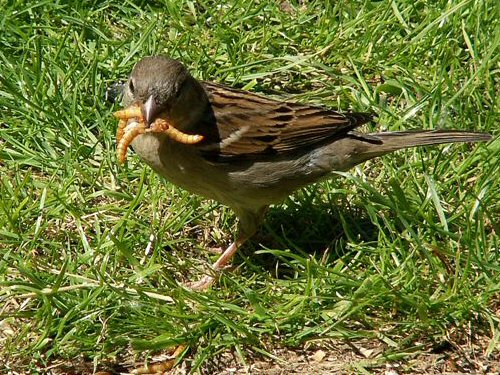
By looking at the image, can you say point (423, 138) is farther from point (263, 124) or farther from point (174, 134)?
point (174, 134)

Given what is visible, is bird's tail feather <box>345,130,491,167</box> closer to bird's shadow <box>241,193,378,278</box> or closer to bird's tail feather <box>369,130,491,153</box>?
bird's tail feather <box>369,130,491,153</box>

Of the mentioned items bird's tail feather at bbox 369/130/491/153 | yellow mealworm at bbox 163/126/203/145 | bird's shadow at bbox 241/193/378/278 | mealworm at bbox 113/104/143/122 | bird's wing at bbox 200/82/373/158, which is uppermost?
mealworm at bbox 113/104/143/122

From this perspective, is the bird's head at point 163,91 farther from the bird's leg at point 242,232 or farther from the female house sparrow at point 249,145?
the bird's leg at point 242,232

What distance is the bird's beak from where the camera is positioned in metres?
4.52

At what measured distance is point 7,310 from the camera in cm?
459

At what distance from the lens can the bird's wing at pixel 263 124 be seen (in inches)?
195

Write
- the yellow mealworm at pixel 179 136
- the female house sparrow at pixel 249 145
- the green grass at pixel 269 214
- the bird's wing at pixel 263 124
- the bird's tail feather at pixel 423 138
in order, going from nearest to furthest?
the green grass at pixel 269 214 → the yellow mealworm at pixel 179 136 → the female house sparrow at pixel 249 145 → the bird's wing at pixel 263 124 → the bird's tail feather at pixel 423 138

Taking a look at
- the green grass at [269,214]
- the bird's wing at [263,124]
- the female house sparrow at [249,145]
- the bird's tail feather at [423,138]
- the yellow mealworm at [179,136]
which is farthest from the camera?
the bird's tail feather at [423,138]

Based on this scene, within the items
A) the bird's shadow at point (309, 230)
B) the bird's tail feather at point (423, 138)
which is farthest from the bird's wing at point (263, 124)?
the bird's shadow at point (309, 230)

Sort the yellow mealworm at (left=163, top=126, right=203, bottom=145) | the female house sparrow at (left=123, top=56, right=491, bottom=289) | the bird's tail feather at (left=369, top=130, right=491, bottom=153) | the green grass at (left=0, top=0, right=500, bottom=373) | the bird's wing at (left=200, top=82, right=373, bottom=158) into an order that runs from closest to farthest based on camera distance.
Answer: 1. the green grass at (left=0, top=0, right=500, bottom=373)
2. the yellow mealworm at (left=163, top=126, right=203, bottom=145)
3. the female house sparrow at (left=123, top=56, right=491, bottom=289)
4. the bird's wing at (left=200, top=82, right=373, bottom=158)
5. the bird's tail feather at (left=369, top=130, right=491, bottom=153)

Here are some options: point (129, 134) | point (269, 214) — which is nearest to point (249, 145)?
point (269, 214)

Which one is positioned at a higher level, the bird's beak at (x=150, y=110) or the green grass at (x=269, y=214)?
the bird's beak at (x=150, y=110)

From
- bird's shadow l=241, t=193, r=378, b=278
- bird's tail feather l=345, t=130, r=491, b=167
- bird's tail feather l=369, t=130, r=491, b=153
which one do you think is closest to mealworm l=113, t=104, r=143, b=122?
bird's shadow l=241, t=193, r=378, b=278

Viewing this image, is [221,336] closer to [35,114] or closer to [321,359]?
[321,359]
